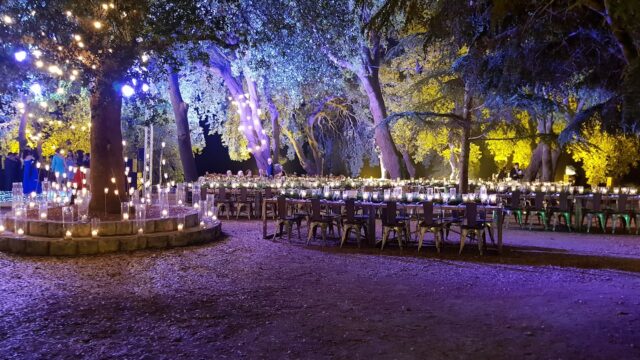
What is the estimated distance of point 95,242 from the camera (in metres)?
9.18

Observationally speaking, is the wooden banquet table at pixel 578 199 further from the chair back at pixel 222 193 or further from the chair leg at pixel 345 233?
the chair back at pixel 222 193

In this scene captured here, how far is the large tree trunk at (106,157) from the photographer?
1088 centimetres

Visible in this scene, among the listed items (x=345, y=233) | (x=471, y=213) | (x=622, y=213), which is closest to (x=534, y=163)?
(x=622, y=213)

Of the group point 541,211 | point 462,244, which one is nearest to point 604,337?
point 462,244

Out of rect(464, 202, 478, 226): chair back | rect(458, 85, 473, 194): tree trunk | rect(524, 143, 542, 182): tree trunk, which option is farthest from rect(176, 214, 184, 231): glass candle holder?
rect(524, 143, 542, 182): tree trunk

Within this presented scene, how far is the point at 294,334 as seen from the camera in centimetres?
502

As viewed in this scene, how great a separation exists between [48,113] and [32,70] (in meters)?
16.5

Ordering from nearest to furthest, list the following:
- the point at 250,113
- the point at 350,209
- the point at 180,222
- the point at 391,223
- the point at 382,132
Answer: the point at 391,223
the point at 350,209
the point at 180,222
the point at 382,132
the point at 250,113

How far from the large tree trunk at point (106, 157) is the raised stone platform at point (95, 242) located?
1539 millimetres

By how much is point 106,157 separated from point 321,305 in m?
6.75

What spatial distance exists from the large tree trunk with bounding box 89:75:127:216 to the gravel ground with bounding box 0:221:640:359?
244cm

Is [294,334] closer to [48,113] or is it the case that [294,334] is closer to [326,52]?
[326,52]

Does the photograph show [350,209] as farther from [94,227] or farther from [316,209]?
[94,227]

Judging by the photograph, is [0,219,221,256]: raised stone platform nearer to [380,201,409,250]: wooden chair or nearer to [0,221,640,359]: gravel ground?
[0,221,640,359]: gravel ground
